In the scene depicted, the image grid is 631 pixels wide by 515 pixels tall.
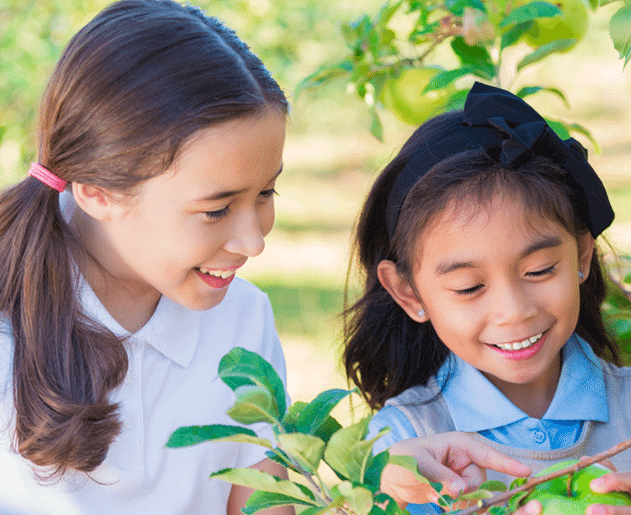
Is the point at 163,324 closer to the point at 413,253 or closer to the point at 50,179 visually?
the point at 50,179

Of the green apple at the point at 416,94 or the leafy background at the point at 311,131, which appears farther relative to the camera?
the leafy background at the point at 311,131

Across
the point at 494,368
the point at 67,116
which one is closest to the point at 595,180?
the point at 494,368

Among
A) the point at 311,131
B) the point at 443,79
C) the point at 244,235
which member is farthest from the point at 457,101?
the point at 311,131

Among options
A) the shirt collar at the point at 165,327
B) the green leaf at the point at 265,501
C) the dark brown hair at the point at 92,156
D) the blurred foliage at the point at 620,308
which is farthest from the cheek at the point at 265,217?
the blurred foliage at the point at 620,308

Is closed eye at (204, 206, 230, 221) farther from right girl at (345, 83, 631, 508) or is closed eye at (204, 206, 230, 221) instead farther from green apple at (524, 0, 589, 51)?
green apple at (524, 0, 589, 51)

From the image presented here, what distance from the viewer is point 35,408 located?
1.17 m

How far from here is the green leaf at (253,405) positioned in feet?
2.09

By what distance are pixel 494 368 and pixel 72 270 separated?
68cm

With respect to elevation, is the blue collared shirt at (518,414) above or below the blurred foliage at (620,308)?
below

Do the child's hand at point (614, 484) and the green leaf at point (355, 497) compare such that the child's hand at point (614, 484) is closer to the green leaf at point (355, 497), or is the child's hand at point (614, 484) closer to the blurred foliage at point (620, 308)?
the green leaf at point (355, 497)

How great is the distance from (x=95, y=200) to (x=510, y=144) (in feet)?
2.05

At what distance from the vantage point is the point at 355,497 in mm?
604

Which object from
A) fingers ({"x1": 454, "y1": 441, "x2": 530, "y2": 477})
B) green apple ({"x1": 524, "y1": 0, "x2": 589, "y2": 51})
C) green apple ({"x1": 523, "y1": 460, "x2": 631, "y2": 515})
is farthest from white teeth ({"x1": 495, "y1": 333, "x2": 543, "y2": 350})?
green apple ({"x1": 524, "y1": 0, "x2": 589, "y2": 51})

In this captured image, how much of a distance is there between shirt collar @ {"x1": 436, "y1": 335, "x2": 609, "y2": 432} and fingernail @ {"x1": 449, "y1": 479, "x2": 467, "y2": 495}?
0.38m
